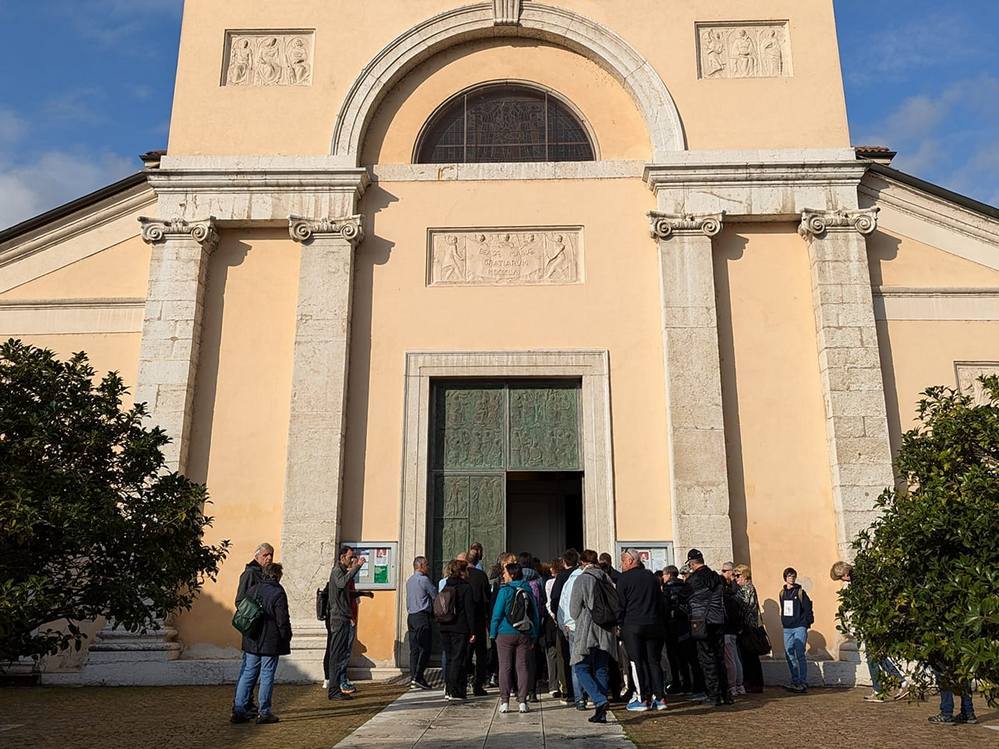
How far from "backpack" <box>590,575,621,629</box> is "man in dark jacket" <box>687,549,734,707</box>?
3.50 ft

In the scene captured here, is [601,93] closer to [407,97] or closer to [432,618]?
[407,97]

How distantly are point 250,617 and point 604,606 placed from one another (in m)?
3.20

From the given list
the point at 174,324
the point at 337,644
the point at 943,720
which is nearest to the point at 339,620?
the point at 337,644

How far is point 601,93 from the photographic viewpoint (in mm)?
13141

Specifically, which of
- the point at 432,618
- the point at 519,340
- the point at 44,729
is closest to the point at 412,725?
the point at 432,618

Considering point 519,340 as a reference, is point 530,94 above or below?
above

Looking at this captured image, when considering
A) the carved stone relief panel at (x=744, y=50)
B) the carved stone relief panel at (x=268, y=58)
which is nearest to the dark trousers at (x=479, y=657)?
the carved stone relief panel at (x=268, y=58)

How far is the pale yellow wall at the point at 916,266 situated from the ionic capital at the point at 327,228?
7371 mm

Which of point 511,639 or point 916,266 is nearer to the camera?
point 511,639

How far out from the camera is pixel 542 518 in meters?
16.0

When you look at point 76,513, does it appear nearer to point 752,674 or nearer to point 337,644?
point 337,644

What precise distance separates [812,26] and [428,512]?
9.31 meters

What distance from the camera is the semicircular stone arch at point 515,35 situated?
12641 mm

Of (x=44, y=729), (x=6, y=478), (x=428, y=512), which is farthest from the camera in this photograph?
(x=428, y=512)
